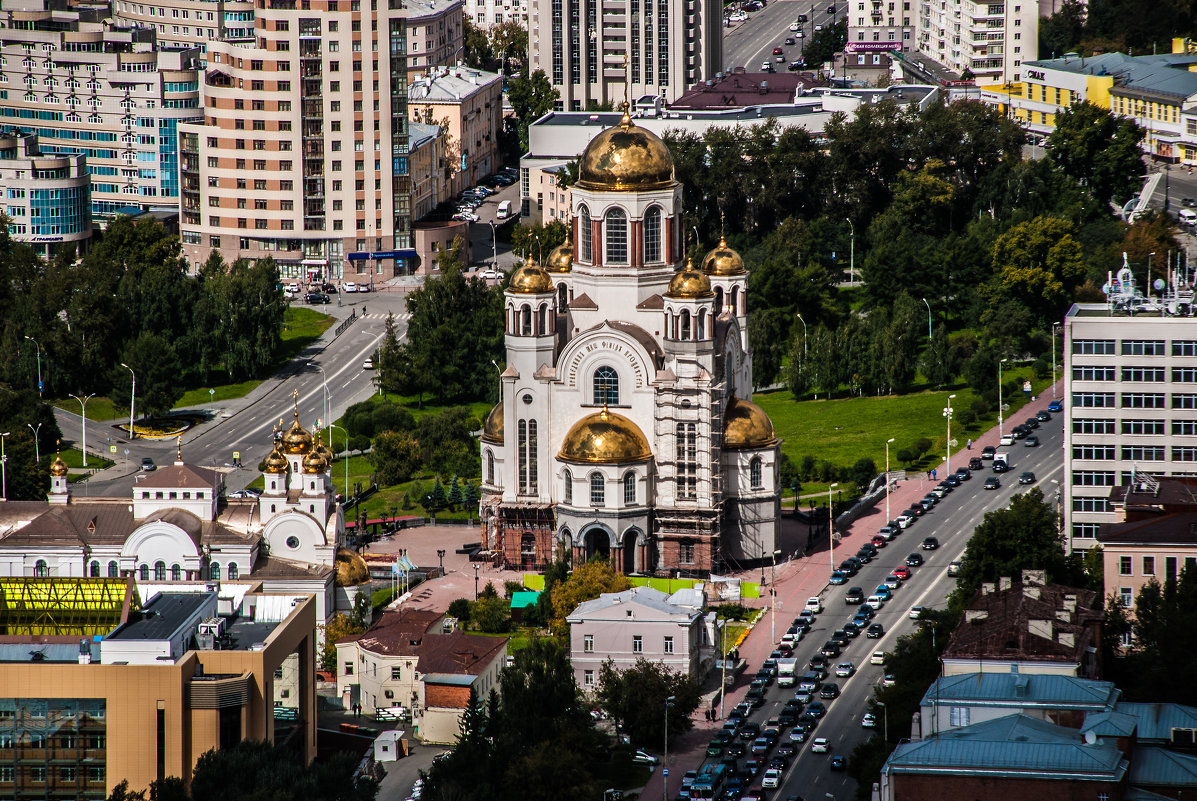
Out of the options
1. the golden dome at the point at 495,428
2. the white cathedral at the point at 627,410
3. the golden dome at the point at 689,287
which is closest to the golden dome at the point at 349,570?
the white cathedral at the point at 627,410

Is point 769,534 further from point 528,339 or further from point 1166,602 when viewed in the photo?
point 1166,602

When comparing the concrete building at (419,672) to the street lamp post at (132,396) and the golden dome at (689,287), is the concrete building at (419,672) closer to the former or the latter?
the golden dome at (689,287)

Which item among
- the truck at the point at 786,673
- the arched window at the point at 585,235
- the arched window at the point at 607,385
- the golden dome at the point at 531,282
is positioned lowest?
the truck at the point at 786,673

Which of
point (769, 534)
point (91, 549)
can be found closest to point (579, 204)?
point (769, 534)

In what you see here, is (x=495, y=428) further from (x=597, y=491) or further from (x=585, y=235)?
(x=585, y=235)

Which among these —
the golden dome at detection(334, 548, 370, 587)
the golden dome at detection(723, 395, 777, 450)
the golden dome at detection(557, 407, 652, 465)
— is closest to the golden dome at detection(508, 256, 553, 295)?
the golden dome at detection(557, 407, 652, 465)

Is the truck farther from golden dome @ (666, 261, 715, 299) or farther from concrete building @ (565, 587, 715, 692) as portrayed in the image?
golden dome @ (666, 261, 715, 299)
